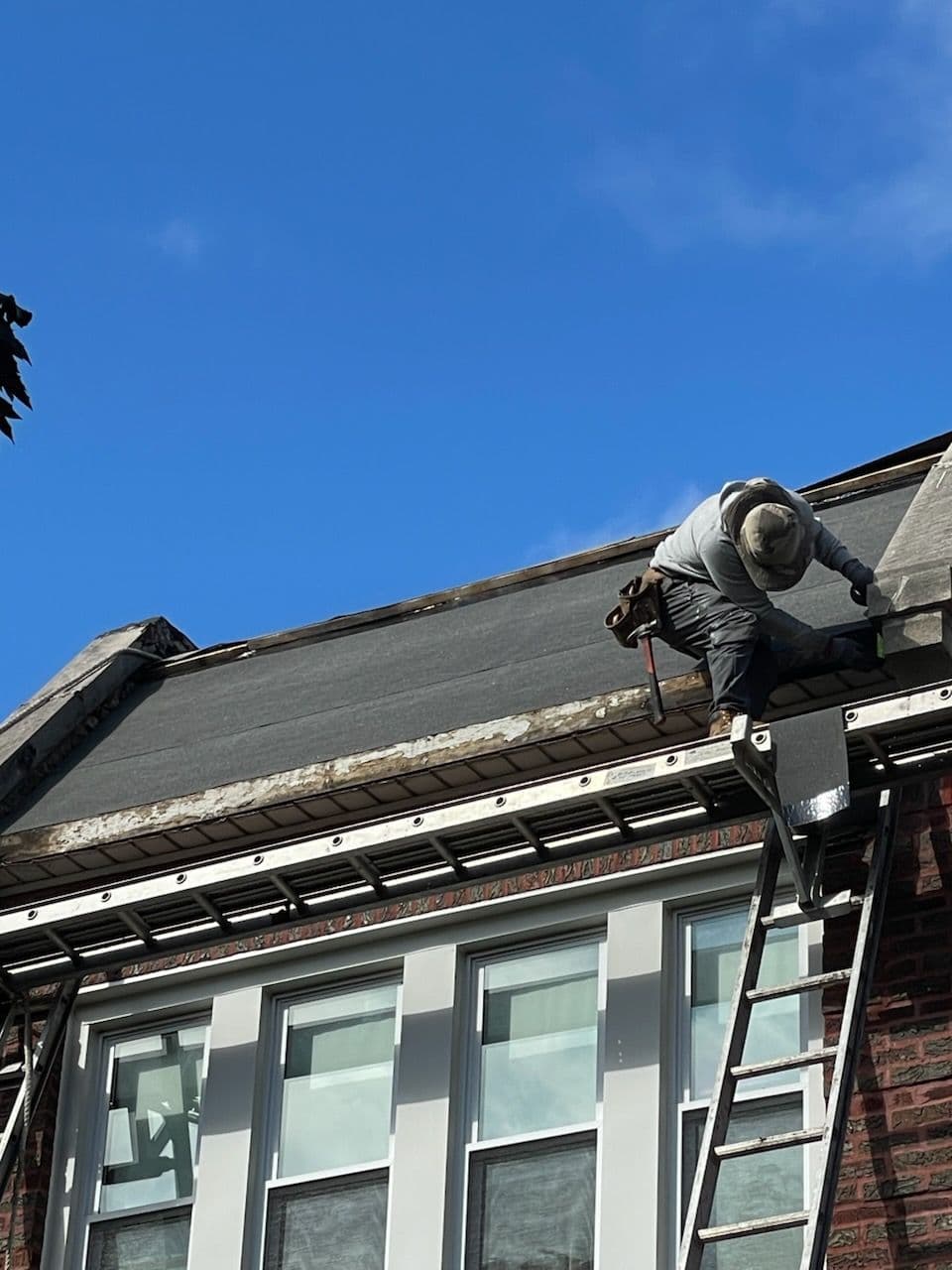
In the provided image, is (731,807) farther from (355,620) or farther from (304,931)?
(355,620)

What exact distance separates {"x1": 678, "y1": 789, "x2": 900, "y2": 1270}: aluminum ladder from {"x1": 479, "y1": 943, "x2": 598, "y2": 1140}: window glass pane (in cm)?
74

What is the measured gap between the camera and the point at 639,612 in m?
11.2

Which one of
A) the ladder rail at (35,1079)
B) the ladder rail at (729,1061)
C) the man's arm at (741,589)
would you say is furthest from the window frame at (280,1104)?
the man's arm at (741,589)

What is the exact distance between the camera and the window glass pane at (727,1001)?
10273 mm

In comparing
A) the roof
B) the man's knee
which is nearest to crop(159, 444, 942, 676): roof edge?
the roof

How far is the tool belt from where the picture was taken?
11.1 meters

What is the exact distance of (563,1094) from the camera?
34.7 ft

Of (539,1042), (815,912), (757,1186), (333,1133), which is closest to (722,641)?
(815,912)

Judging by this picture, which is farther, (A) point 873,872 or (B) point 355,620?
(B) point 355,620

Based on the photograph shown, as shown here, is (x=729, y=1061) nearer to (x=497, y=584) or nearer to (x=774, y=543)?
(x=774, y=543)

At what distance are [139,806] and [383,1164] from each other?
7.63 ft

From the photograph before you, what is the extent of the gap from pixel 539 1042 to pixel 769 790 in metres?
1.61

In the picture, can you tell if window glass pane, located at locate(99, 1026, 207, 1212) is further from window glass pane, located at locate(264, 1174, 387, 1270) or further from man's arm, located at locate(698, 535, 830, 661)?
man's arm, located at locate(698, 535, 830, 661)

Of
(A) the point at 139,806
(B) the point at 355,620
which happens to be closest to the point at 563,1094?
(A) the point at 139,806
